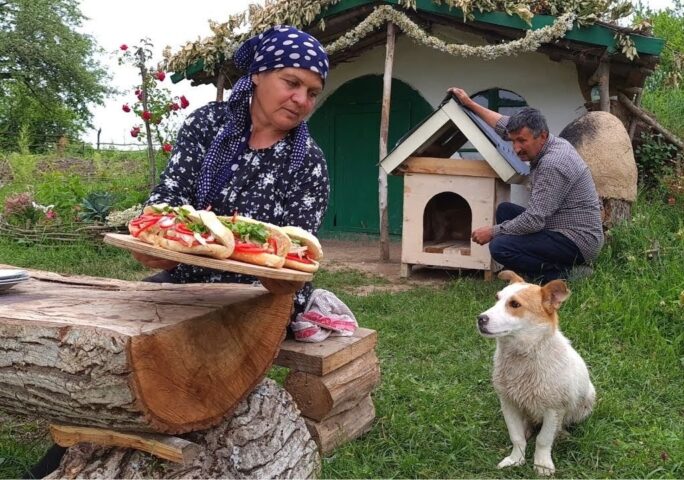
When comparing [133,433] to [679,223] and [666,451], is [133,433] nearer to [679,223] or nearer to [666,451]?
[666,451]

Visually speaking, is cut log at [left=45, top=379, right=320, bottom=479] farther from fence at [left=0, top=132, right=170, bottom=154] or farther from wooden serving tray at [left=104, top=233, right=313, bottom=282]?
fence at [left=0, top=132, right=170, bottom=154]

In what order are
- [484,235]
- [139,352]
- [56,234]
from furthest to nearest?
[56,234] < [484,235] < [139,352]

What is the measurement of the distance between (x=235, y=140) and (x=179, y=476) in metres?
1.54

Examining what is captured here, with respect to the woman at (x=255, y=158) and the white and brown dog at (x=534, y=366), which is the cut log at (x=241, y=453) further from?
the white and brown dog at (x=534, y=366)

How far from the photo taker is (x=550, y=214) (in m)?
5.66

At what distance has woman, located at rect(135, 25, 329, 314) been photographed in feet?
9.89

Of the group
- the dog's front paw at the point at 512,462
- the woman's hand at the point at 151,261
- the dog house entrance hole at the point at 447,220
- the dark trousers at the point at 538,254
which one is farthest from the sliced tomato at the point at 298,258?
the dog house entrance hole at the point at 447,220

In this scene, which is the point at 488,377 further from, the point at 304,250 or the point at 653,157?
the point at 653,157

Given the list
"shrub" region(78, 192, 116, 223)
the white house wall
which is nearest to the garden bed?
"shrub" region(78, 192, 116, 223)

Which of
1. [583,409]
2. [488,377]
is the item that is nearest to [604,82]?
[488,377]

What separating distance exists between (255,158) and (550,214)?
11.1ft

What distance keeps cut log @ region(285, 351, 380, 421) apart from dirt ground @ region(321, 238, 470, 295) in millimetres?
3429

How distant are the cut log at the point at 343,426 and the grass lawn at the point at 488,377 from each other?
0.17 feet

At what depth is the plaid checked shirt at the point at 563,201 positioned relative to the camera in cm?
555
